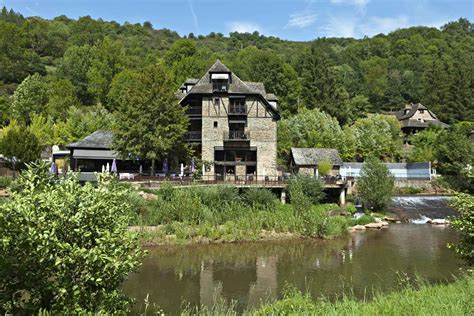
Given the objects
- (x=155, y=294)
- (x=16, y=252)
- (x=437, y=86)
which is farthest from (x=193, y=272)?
(x=437, y=86)

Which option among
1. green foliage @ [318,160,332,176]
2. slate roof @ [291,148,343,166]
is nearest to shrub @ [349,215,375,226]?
green foliage @ [318,160,332,176]

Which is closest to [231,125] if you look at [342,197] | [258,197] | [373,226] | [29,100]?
[258,197]

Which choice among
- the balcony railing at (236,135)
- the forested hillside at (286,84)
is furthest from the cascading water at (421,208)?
the balcony railing at (236,135)

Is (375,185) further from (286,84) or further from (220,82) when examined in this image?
(286,84)

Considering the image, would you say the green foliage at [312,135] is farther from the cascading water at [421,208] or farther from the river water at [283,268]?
the river water at [283,268]

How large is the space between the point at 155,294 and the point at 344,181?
26.6m

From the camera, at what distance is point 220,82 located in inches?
1754

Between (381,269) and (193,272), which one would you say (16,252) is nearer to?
(193,272)

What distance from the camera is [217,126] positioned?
44.5 meters

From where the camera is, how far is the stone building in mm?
44188

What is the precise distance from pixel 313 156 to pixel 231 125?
1077 cm

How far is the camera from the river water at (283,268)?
17656 millimetres

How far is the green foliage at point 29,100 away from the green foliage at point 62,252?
6215 cm

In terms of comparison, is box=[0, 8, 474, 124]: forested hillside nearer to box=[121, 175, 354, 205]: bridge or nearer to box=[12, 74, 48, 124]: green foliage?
box=[12, 74, 48, 124]: green foliage
